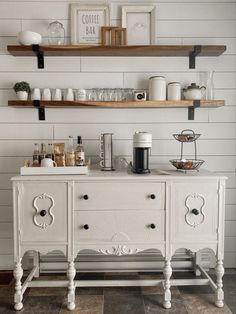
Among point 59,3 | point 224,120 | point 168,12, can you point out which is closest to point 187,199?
point 224,120

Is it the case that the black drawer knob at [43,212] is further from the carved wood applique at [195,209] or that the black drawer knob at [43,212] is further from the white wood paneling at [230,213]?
the white wood paneling at [230,213]

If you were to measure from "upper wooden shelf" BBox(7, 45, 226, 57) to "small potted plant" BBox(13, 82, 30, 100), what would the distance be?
0.80ft

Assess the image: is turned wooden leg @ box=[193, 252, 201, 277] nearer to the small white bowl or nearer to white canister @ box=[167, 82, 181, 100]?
white canister @ box=[167, 82, 181, 100]

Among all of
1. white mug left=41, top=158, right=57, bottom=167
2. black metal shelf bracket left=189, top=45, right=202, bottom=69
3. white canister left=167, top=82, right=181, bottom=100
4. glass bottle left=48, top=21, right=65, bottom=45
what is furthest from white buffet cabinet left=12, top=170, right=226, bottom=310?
glass bottle left=48, top=21, right=65, bottom=45

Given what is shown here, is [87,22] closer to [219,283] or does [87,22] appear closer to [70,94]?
[70,94]

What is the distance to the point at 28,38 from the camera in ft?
7.39

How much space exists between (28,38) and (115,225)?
4.86 feet

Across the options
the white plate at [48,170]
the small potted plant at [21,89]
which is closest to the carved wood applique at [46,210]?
the white plate at [48,170]

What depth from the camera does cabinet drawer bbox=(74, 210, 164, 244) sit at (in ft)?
6.59

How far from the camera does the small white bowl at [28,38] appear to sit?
225cm

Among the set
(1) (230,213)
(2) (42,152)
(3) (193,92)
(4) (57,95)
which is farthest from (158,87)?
(1) (230,213)

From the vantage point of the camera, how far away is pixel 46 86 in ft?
8.09

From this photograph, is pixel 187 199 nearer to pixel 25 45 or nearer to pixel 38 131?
pixel 38 131

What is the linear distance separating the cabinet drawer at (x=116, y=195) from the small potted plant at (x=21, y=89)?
86 centimetres
